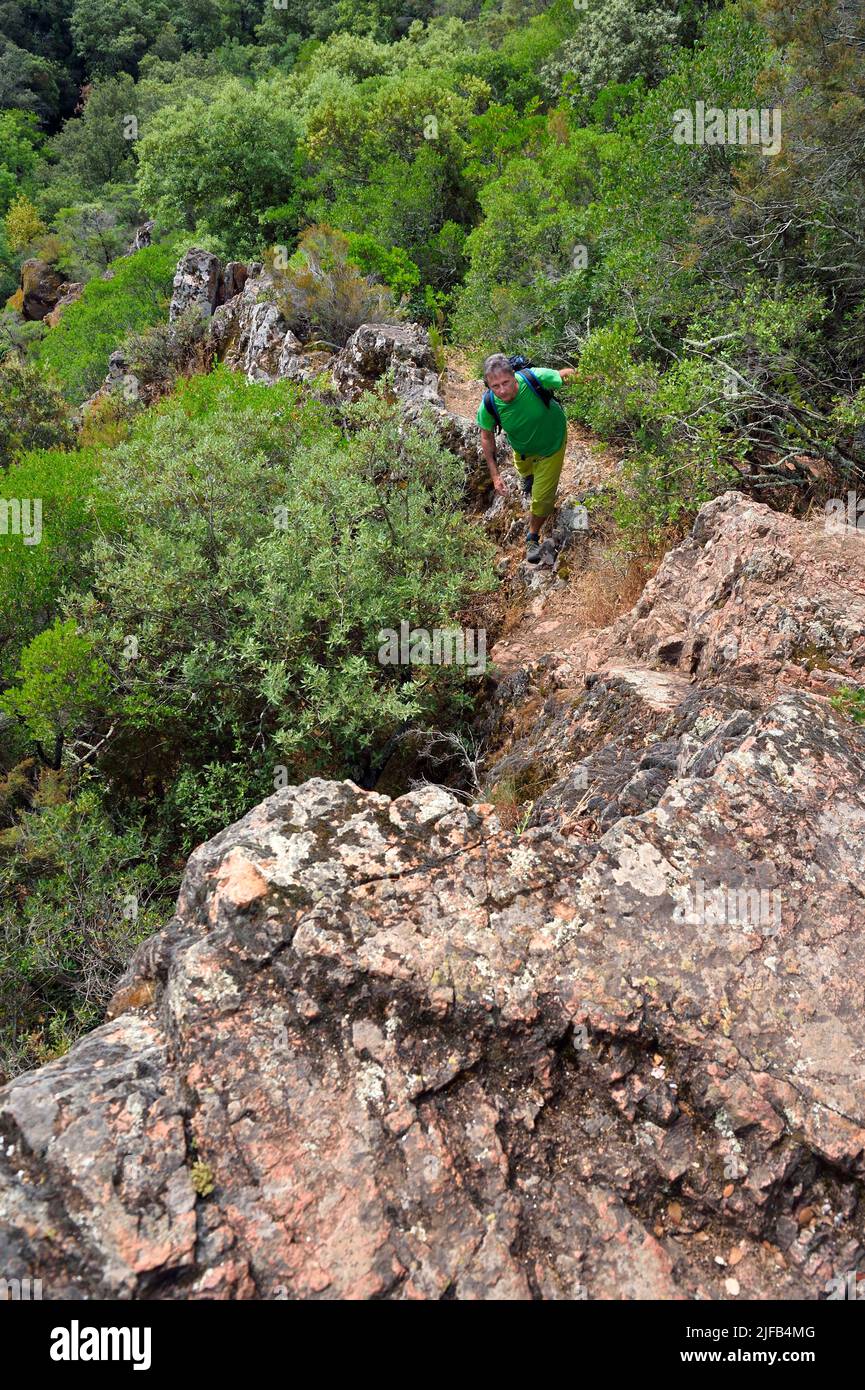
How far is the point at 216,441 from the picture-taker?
756 cm

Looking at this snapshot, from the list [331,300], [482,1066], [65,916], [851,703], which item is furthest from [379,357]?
[482,1066]

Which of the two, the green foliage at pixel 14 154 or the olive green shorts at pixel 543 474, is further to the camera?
the green foliage at pixel 14 154

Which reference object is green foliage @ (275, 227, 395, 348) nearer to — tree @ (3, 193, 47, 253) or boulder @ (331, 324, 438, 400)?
boulder @ (331, 324, 438, 400)

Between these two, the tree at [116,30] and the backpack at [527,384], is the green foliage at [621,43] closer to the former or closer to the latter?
the backpack at [527,384]

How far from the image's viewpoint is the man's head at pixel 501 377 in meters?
6.18

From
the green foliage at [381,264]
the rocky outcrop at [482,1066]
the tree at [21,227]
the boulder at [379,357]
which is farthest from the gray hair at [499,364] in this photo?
the tree at [21,227]

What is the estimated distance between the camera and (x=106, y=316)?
71.1 feet

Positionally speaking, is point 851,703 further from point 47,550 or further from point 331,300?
point 331,300

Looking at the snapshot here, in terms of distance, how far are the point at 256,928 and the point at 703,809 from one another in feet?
5.91

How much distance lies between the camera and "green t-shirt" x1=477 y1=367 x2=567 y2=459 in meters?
6.50

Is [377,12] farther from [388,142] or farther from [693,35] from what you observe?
[693,35]

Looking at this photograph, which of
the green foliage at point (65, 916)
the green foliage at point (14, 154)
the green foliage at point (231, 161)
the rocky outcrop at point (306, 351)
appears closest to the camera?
the green foliage at point (65, 916)

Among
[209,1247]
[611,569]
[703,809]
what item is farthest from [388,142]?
[209,1247]

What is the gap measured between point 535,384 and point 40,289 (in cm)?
3714
